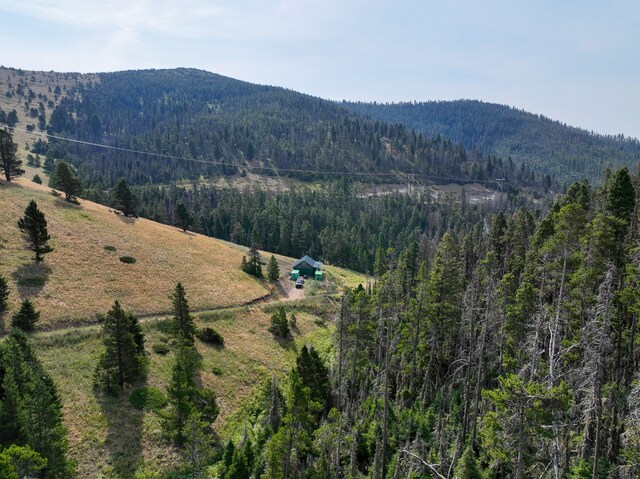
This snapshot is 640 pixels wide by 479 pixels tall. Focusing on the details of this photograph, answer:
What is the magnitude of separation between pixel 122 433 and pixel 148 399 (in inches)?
201

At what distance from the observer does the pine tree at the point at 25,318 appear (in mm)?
47562

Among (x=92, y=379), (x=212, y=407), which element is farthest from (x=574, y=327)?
(x=92, y=379)

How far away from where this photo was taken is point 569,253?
30.8 meters

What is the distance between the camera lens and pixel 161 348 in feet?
174

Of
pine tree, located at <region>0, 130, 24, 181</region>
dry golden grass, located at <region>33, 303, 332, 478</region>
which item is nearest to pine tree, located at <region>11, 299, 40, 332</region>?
dry golden grass, located at <region>33, 303, 332, 478</region>

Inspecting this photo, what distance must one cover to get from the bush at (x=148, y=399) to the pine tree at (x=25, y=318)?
1620 centimetres

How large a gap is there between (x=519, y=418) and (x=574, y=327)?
793 inches

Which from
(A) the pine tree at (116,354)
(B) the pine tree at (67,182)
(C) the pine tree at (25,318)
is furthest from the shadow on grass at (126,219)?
(A) the pine tree at (116,354)

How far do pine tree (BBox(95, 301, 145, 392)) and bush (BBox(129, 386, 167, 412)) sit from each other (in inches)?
76.1

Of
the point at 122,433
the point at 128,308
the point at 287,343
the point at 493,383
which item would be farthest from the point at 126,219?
the point at 493,383

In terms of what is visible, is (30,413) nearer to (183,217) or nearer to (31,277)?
(31,277)

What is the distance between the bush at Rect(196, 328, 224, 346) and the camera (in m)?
58.2

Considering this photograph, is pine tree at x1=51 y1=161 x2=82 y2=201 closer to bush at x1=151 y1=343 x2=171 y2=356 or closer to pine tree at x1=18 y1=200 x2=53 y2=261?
pine tree at x1=18 y1=200 x2=53 y2=261

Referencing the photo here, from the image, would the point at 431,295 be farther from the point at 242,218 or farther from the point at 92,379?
the point at 242,218
